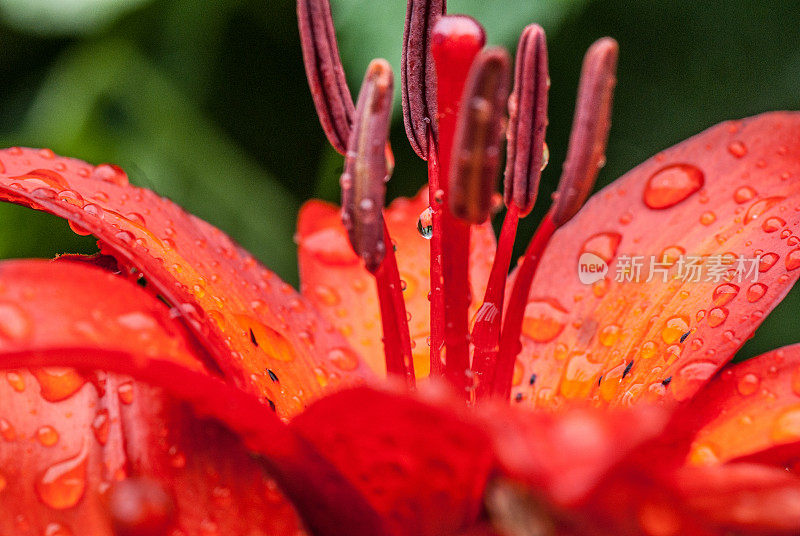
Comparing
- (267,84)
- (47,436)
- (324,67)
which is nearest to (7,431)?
(47,436)

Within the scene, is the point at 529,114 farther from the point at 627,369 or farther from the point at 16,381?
the point at 16,381

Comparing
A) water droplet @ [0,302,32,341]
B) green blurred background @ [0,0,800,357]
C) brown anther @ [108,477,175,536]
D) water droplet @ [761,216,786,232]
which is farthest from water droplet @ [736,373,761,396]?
water droplet @ [0,302,32,341]

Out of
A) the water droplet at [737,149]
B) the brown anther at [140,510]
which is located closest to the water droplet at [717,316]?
the water droplet at [737,149]

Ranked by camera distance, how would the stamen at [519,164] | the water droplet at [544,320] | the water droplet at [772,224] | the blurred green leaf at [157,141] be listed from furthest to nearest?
the blurred green leaf at [157,141] → the water droplet at [544,320] → the water droplet at [772,224] → the stamen at [519,164]

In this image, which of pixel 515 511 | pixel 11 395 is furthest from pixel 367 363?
pixel 515 511

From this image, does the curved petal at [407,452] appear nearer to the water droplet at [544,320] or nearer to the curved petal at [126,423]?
the curved petal at [126,423]

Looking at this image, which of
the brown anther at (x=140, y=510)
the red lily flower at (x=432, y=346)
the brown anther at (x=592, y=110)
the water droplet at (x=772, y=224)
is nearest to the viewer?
the red lily flower at (x=432, y=346)

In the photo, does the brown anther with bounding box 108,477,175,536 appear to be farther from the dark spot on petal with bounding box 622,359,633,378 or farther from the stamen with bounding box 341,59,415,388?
the dark spot on petal with bounding box 622,359,633,378
